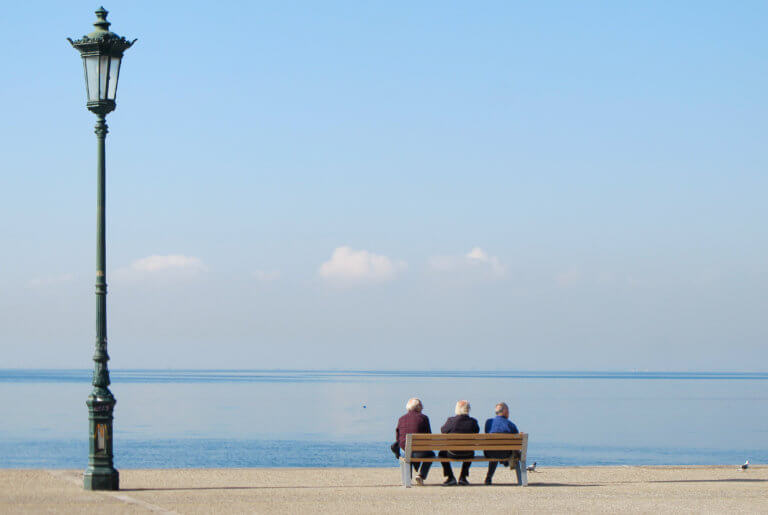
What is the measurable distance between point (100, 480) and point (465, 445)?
4881mm

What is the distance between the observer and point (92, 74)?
49.4ft

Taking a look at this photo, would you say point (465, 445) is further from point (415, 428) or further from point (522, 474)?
point (522, 474)

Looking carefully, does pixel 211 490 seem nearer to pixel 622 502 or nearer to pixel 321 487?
pixel 321 487

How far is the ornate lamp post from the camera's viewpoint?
47.2 feet

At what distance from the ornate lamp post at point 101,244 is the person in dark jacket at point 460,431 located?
452cm

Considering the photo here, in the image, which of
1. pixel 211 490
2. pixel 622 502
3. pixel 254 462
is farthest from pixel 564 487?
pixel 254 462

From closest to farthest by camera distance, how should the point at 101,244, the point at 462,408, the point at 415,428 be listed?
1. the point at 101,244
2. the point at 415,428
3. the point at 462,408

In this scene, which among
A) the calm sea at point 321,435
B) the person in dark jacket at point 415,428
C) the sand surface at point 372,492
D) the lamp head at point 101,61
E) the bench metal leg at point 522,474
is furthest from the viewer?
the calm sea at point 321,435

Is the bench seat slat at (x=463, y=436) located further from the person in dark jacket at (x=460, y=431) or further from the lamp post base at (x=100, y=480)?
the lamp post base at (x=100, y=480)

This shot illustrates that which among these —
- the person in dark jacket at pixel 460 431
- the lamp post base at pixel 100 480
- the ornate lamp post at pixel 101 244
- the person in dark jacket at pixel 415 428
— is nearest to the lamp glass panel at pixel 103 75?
the ornate lamp post at pixel 101 244

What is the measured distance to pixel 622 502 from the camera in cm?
1389

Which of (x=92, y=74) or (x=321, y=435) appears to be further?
(x=321, y=435)

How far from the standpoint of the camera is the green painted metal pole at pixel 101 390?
14.4 meters

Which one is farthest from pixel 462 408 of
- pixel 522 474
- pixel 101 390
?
pixel 101 390
